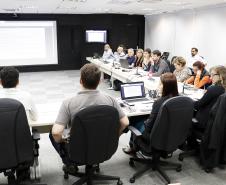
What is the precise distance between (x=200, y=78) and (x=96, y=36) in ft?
23.7

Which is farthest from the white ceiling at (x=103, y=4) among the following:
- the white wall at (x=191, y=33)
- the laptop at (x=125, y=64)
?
the laptop at (x=125, y=64)

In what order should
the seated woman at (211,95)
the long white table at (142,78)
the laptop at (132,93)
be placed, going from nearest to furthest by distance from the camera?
the seated woman at (211,95) → the laptop at (132,93) → the long white table at (142,78)

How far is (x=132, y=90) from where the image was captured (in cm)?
367

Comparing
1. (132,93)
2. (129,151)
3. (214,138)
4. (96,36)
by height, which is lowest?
(129,151)

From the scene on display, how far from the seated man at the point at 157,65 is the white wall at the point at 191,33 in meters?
2.76

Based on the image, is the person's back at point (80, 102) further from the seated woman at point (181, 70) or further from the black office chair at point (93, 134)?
the seated woman at point (181, 70)

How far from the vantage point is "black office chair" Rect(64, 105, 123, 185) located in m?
2.14

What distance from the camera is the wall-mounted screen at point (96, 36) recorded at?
11297 millimetres

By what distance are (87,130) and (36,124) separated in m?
0.80

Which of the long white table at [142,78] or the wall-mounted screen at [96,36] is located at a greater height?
the wall-mounted screen at [96,36]

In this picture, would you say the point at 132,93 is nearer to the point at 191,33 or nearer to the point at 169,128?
the point at 169,128

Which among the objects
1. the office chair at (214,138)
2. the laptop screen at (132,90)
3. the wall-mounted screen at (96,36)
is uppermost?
the wall-mounted screen at (96,36)

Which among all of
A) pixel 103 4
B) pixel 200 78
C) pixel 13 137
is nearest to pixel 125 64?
pixel 103 4

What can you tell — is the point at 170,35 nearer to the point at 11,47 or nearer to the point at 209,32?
Result: the point at 209,32
